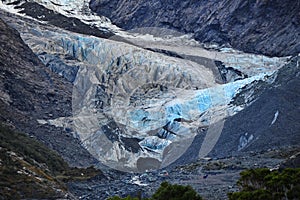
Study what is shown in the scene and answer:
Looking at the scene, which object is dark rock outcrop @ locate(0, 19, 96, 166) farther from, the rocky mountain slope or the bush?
the bush

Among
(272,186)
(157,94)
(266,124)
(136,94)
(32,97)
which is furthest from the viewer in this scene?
(136,94)

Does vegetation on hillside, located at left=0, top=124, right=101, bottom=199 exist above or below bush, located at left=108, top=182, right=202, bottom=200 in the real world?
below

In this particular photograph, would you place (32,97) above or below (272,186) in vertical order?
below

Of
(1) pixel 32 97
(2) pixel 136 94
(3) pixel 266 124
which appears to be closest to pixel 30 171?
(3) pixel 266 124

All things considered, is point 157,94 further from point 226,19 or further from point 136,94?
point 226,19

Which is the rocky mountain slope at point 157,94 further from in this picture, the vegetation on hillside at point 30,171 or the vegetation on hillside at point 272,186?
the vegetation on hillside at point 272,186

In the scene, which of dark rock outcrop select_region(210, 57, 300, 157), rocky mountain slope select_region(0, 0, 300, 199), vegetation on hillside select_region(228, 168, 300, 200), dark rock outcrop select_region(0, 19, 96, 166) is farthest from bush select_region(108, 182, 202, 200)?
dark rock outcrop select_region(0, 19, 96, 166)

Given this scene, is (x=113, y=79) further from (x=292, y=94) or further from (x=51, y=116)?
(x=292, y=94)
